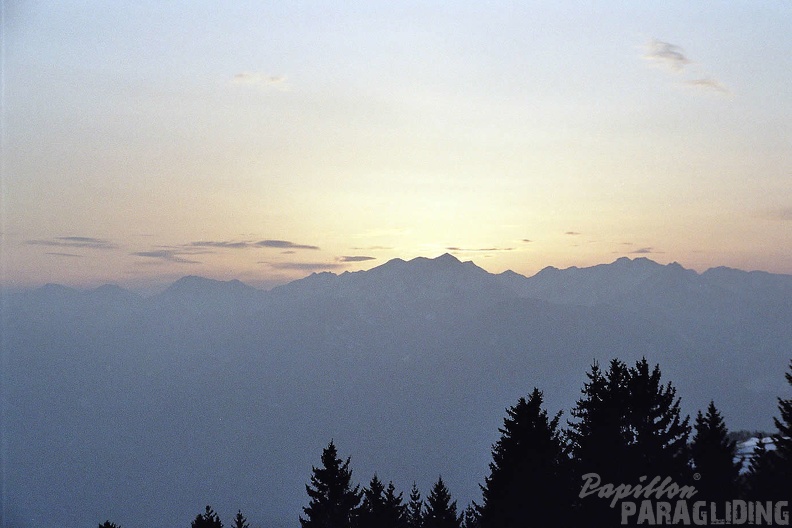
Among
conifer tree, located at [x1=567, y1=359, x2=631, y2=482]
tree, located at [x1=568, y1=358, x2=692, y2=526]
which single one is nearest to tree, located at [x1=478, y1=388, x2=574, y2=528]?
conifer tree, located at [x1=567, y1=359, x2=631, y2=482]

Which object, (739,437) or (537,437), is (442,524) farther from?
(739,437)

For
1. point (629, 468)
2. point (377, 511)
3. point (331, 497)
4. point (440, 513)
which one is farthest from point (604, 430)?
point (331, 497)

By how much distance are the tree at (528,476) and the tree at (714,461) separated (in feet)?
18.5

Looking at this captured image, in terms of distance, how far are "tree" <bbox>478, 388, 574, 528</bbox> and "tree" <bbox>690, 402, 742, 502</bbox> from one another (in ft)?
18.5

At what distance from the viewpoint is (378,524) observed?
120ft

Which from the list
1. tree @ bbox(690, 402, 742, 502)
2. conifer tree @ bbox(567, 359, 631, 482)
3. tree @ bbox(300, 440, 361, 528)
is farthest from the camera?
tree @ bbox(300, 440, 361, 528)

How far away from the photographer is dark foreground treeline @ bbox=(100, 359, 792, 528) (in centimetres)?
2569

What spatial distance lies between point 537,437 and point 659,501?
5366 millimetres

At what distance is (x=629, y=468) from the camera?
28203 millimetres

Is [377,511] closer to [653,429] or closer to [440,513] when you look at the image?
[440,513]

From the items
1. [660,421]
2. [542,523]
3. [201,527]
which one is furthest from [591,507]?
[201,527]

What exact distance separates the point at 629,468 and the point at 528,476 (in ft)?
14.4

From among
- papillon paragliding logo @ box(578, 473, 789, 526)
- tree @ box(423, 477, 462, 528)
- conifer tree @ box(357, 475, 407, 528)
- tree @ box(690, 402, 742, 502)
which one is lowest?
tree @ box(423, 477, 462, 528)

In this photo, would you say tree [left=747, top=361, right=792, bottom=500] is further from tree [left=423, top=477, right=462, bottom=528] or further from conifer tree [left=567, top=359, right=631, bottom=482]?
tree [left=423, top=477, right=462, bottom=528]
